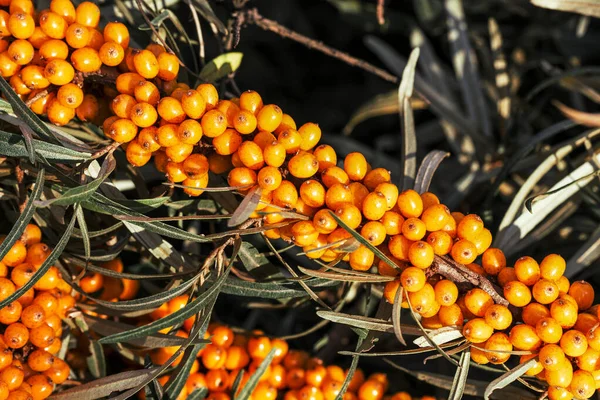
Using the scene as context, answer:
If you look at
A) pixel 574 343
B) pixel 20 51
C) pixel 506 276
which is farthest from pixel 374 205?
pixel 20 51

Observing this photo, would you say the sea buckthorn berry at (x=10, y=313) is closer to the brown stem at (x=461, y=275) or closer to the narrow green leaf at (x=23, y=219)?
the narrow green leaf at (x=23, y=219)

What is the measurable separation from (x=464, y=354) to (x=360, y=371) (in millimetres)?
310

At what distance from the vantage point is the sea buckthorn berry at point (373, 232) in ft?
2.97

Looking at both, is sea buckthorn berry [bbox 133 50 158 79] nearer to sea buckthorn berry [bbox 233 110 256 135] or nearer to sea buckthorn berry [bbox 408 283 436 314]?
sea buckthorn berry [bbox 233 110 256 135]

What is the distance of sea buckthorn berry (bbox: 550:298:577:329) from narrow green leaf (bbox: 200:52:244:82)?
2.25 feet

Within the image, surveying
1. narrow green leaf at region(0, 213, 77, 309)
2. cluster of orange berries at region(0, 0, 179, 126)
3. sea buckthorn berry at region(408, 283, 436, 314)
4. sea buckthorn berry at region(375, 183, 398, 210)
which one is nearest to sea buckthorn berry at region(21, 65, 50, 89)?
cluster of orange berries at region(0, 0, 179, 126)

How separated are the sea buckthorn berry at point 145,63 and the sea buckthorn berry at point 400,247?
17.9 inches

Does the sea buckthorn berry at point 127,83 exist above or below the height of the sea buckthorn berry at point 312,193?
above

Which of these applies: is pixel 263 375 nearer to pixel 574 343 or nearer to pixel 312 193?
pixel 312 193

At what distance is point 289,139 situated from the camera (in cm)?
92

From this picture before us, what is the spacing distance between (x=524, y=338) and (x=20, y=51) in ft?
2.87

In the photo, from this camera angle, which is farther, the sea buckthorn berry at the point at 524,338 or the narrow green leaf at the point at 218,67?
the narrow green leaf at the point at 218,67

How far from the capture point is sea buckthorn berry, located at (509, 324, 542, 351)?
3.04ft

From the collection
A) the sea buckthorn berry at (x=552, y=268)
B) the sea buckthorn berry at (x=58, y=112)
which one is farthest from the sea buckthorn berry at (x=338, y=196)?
Result: the sea buckthorn berry at (x=58, y=112)
